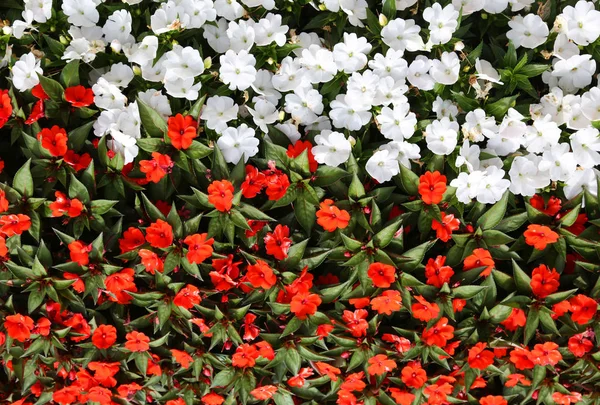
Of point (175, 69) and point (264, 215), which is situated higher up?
point (175, 69)

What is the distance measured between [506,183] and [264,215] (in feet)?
2.89

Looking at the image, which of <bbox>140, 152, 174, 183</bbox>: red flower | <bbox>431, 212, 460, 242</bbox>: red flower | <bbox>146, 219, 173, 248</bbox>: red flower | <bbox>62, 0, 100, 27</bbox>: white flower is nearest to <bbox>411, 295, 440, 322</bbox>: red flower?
<bbox>431, 212, 460, 242</bbox>: red flower

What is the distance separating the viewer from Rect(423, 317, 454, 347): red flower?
214 cm

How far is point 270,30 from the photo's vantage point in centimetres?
215

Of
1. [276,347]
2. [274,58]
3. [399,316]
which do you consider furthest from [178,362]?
[274,58]


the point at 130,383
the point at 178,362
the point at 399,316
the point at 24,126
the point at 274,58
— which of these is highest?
the point at 274,58

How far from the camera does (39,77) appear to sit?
210 cm

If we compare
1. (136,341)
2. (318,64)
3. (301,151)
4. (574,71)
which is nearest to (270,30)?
(318,64)

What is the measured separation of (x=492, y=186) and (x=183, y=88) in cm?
118

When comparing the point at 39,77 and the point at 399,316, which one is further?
the point at 399,316

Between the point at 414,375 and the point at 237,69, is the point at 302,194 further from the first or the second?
the point at 414,375

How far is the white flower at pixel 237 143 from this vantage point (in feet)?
6.99

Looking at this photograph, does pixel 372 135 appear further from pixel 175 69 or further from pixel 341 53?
pixel 175 69

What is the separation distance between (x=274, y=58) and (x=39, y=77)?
2.81 feet
